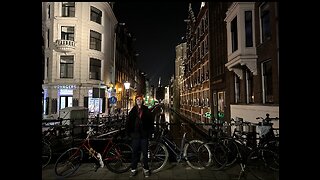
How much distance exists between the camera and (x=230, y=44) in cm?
1439

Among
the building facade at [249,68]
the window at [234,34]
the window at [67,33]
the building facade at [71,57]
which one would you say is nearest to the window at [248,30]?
the building facade at [249,68]

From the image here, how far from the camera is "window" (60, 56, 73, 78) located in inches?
1023

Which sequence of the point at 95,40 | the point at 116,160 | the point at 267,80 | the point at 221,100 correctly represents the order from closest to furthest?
1. the point at 116,160
2. the point at 267,80
3. the point at 221,100
4. the point at 95,40

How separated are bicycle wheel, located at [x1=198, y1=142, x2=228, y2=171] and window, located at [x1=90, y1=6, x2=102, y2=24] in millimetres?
25229

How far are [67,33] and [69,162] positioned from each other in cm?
2333

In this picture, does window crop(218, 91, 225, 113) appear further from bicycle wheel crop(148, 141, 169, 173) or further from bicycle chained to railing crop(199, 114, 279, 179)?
bicycle wheel crop(148, 141, 169, 173)

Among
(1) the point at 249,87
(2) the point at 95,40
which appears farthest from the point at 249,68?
(2) the point at 95,40

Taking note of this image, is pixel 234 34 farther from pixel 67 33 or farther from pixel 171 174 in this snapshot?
pixel 67 33

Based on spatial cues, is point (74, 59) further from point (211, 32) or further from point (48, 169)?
point (48, 169)

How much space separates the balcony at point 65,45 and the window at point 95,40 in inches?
103

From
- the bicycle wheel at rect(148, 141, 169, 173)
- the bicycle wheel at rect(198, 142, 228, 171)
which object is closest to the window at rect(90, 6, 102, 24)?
the bicycle wheel at rect(148, 141, 169, 173)

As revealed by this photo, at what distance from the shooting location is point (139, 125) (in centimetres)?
607

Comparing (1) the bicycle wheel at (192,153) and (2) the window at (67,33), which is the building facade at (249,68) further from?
(2) the window at (67,33)
